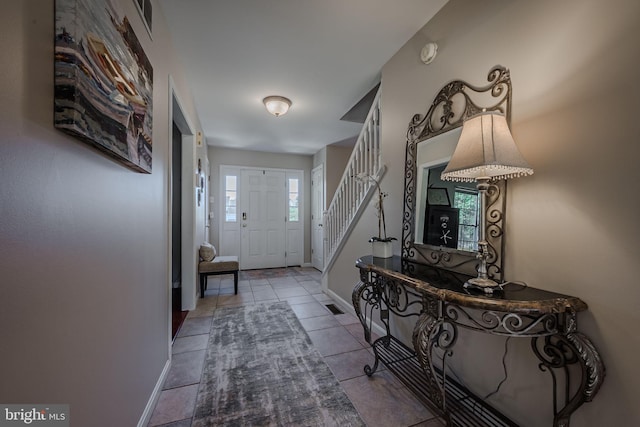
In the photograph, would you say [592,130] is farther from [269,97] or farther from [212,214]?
[212,214]

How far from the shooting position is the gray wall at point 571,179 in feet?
3.11

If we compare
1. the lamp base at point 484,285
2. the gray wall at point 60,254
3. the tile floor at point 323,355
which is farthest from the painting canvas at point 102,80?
the lamp base at point 484,285

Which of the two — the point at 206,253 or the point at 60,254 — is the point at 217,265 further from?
the point at 60,254

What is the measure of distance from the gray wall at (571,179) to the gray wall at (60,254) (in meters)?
1.84

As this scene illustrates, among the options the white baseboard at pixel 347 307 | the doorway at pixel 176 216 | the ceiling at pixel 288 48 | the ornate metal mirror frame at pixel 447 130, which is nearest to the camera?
the ornate metal mirror frame at pixel 447 130

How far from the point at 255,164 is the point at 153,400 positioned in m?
4.44

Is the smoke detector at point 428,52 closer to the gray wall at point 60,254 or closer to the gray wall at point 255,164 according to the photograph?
the gray wall at point 60,254

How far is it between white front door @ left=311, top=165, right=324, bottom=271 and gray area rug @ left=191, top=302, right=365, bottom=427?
9.04 ft

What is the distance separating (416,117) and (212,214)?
4323mm

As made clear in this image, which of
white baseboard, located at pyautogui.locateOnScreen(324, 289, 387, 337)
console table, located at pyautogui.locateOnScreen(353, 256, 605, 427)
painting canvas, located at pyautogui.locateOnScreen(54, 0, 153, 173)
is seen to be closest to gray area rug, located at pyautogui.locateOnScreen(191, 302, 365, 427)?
console table, located at pyautogui.locateOnScreen(353, 256, 605, 427)

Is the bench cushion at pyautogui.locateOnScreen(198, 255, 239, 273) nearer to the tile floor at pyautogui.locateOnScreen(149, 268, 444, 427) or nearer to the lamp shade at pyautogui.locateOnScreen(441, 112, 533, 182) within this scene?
the tile floor at pyautogui.locateOnScreen(149, 268, 444, 427)

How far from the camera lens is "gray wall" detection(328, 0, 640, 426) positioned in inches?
37.3

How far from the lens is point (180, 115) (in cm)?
251

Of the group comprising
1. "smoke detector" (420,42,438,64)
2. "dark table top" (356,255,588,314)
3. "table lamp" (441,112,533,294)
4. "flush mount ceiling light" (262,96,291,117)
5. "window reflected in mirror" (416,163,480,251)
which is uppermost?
"flush mount ceiling light" (262,96,291,117)
